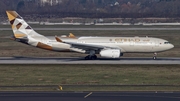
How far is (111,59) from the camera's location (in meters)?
64.2

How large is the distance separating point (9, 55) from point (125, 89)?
1285 inches

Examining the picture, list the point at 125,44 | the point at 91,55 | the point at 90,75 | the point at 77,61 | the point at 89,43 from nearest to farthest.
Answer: the point at 90,75, the point at 77,61, the point at 91,55, the point at 125,44, the point at 89,43

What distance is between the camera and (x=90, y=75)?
4981 centimetres
